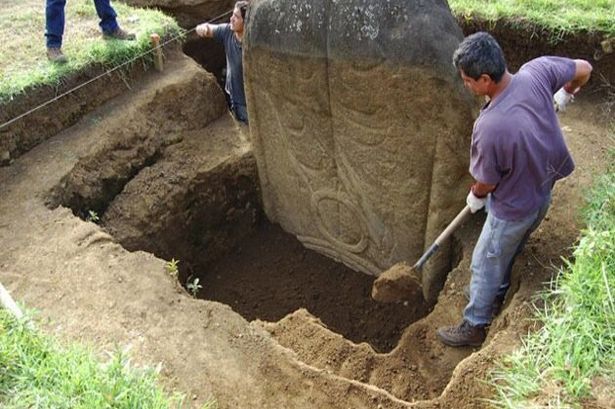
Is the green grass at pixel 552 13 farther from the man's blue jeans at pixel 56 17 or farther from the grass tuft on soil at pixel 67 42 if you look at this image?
the man's blue jeans at pixel 56 17

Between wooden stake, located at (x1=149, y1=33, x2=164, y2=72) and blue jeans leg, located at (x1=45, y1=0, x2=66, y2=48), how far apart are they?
79cm

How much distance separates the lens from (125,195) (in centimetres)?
507

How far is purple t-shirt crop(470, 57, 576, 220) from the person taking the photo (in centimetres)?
302

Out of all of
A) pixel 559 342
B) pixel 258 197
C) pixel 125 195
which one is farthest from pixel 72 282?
pixel 559 342

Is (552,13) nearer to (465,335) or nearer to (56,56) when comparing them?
(465,335)

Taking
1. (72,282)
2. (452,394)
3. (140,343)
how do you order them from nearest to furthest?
(452,394) < (140,343) < (72,282)

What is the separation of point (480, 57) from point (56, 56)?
391 centimetres

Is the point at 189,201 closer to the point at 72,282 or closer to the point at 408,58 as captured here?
the point at 72,282

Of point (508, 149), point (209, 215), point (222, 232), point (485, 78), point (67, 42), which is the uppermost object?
point (485, 78)

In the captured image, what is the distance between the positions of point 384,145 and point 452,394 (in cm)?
170

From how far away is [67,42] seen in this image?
19.0 feet

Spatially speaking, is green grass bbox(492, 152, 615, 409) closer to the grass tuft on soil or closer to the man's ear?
the man's ear

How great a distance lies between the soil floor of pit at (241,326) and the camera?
3252mm

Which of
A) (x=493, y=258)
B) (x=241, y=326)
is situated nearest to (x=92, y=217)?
(x=241, y=326)
